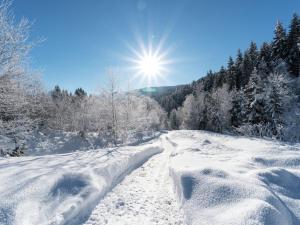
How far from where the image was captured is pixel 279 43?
39594mm

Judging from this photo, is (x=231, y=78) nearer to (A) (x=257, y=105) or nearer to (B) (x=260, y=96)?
(A) (x=257, y=105)

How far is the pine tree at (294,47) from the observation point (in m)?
36.9

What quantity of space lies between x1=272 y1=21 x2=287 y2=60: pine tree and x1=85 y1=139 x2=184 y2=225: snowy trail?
4146 centimetres

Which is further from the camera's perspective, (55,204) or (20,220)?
(55,204)

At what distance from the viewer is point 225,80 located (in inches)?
2077

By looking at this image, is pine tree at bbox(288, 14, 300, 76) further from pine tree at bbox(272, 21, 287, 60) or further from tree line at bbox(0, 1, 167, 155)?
tree line at bbox(0, 1, 167, 155)

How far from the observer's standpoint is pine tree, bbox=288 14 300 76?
36906mm

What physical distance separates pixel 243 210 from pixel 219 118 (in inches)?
1584

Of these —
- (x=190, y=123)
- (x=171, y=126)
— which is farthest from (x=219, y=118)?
(x=171, y=126)

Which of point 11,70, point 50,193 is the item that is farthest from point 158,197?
point 11,70

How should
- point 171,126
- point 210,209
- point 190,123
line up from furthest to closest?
point 171,126 < point 190,123 < point 210,209

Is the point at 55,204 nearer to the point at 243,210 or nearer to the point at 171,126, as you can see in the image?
the point at 243,210

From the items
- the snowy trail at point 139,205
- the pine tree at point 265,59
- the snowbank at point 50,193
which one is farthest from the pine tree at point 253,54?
the snowbank at point 50,193

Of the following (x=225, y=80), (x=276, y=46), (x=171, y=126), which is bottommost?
(x=171, y=126)
